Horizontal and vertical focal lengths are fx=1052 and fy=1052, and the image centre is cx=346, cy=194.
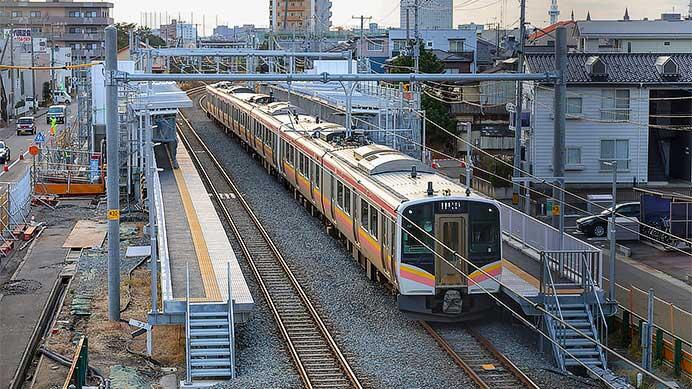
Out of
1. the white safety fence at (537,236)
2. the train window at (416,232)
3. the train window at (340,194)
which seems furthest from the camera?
the train window at (340,194)

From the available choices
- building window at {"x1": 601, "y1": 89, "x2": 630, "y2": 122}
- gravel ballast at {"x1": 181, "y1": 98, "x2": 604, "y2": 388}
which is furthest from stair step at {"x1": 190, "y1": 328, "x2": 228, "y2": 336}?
building window at {"x1": 601, "y1": 89, "x2": 630, "y2": 122}

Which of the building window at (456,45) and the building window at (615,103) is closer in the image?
the building window at (615,103)

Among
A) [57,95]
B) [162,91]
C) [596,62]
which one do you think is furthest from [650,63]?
[57,95]

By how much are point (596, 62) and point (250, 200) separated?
9261 mm

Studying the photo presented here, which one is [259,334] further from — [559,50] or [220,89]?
[220,89]

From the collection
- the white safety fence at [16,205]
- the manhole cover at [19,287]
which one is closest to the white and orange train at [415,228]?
the manhole cover at [19,287]

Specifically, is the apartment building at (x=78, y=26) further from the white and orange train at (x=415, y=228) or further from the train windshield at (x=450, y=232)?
the train windshield at (x=450, y=232)

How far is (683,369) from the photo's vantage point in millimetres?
11938

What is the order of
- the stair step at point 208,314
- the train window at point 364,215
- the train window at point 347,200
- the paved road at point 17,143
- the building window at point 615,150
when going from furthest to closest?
the paved road at point 17,143
the building window at point 615,150
the train window at point 347,200
the train window at point 364,215
the stair step at point 208,314

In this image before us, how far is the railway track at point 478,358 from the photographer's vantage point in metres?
11.3

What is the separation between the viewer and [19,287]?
16.2m

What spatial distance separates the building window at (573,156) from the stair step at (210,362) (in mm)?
15606

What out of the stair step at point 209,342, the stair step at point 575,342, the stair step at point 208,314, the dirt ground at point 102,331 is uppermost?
the stair step at point 208,314

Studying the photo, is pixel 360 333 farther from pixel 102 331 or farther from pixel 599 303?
pixel 102 331
